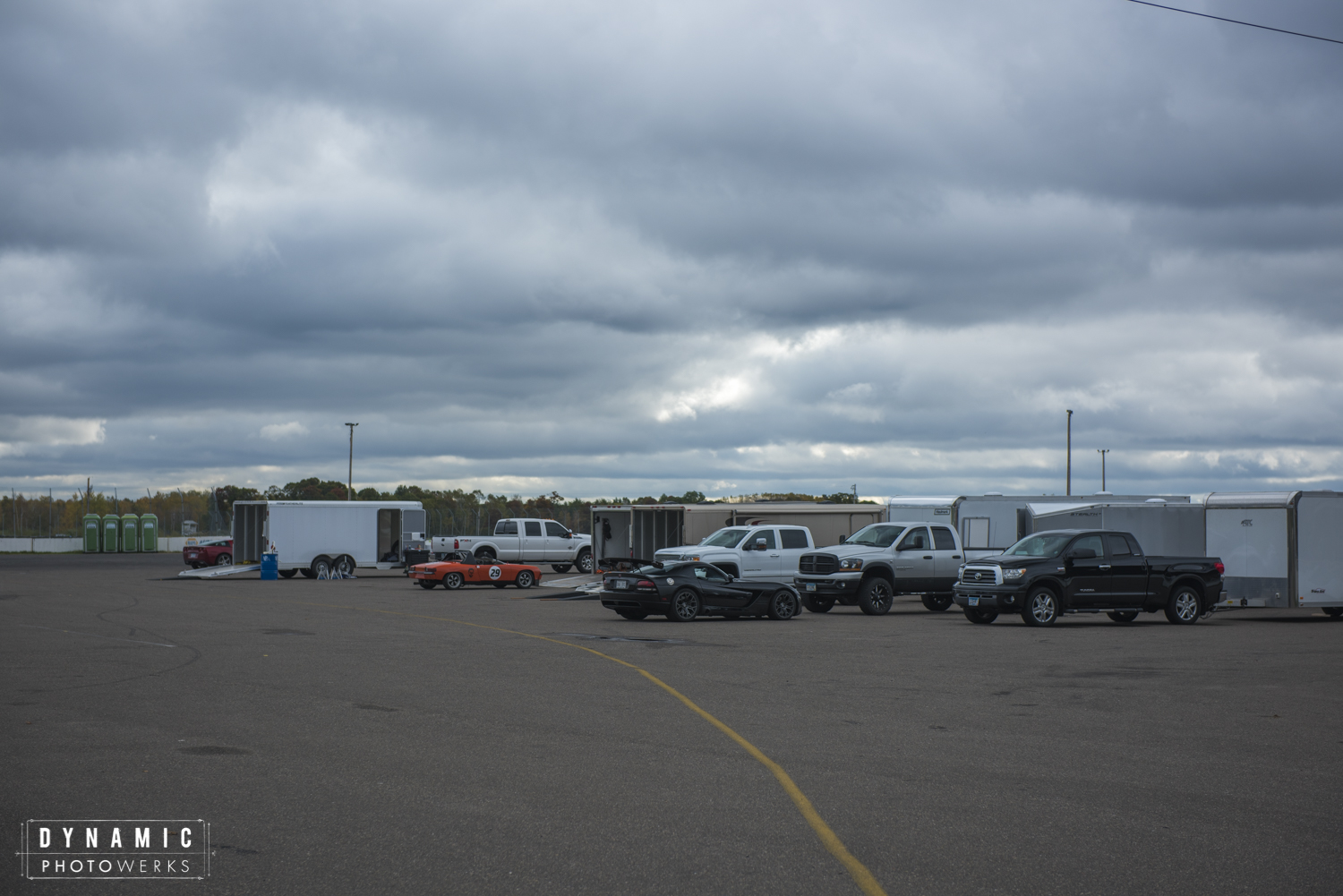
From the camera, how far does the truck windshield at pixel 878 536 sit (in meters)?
25.8

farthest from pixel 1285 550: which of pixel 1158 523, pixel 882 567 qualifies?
pixel 882 567

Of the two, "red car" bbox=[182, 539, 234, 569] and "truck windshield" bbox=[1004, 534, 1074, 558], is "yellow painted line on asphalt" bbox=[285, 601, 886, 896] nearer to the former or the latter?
"truck windshield" bbox=[1004, 534, 1074, 558]

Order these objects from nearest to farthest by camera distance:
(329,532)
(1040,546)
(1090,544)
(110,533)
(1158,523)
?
1. (1090,544)
2. (1040,546)
3. (1158,523)
4. (329,532)
5. (110,533)

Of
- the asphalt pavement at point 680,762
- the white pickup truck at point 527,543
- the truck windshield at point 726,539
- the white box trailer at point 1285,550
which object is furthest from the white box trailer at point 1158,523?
the white pickup truck at point 527,543

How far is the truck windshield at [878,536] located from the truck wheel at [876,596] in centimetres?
88

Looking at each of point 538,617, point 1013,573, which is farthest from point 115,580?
point 1013,573

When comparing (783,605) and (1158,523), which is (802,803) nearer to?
(783,605)

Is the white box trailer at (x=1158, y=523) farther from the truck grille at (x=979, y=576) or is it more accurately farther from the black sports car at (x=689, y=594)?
the black sports car at (x=689, y=594)

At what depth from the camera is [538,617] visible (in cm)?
2288

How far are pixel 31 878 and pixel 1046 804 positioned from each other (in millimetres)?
5766

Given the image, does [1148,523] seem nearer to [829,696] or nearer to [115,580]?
[829,696]

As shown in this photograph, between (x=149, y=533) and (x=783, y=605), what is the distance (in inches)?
2355

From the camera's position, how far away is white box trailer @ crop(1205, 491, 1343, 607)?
23.4 m

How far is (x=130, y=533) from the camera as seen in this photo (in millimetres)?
70688
